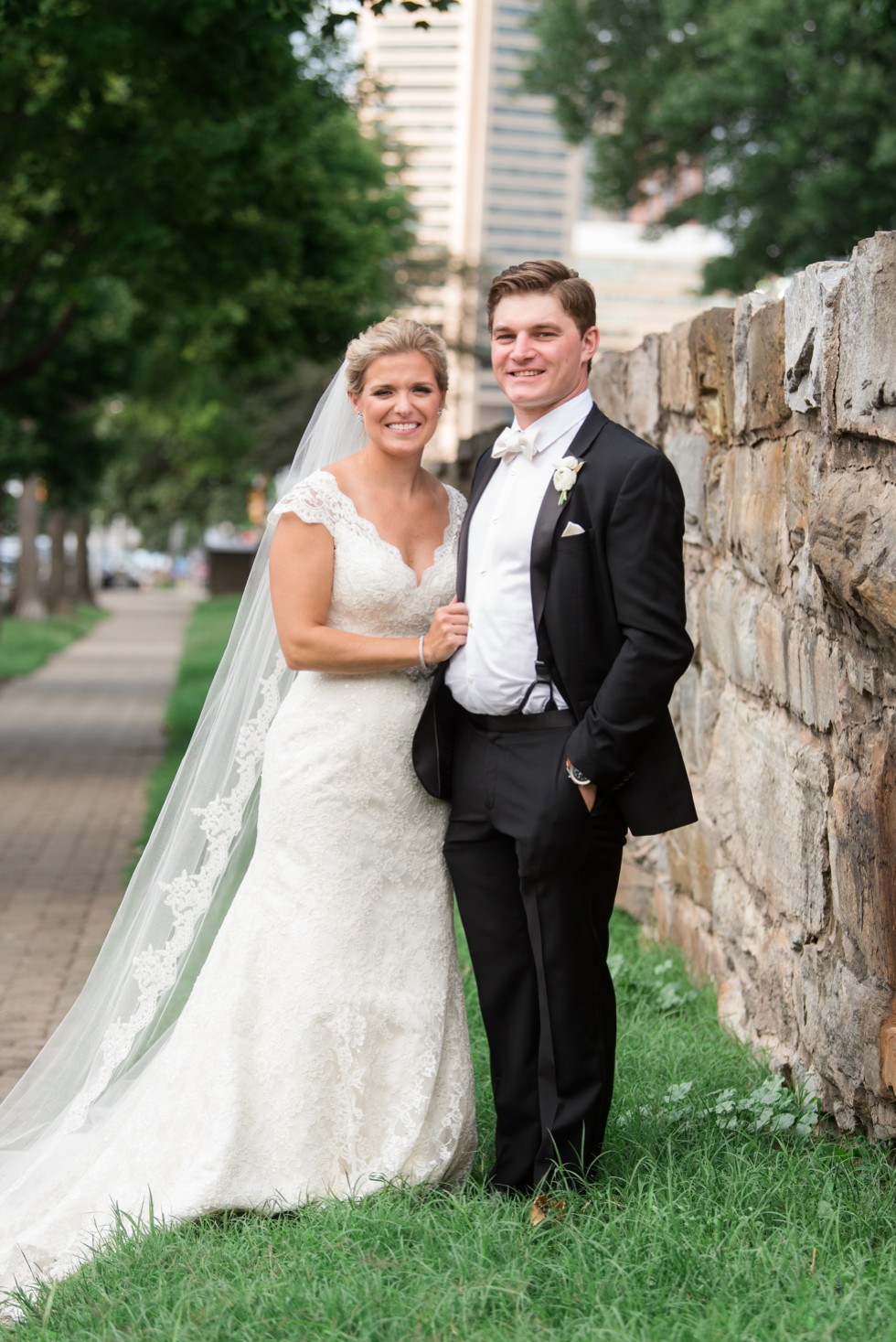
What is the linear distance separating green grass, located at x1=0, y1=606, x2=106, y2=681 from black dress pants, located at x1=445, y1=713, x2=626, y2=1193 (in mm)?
19109

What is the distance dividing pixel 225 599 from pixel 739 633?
3941cm

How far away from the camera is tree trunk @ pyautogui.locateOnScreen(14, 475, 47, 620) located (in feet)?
108

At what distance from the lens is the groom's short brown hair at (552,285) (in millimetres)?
3832

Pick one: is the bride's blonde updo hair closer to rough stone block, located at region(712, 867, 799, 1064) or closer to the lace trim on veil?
the lace trim on veil

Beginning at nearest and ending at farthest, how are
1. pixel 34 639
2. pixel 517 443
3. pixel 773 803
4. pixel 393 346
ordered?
pixel 517 443 → pixel 393 346 → pixel 773 803 → pixel 34 639

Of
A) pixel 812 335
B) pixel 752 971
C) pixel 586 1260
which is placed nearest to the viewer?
pixel 586 1260

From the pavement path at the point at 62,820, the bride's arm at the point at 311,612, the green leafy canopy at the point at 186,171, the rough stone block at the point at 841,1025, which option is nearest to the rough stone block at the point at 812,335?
the bride's arm at the point at 311,612

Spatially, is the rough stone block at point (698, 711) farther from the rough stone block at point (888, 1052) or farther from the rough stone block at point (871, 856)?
the rough stone block at point (888, 1052)

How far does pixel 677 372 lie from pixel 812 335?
2.03 meters

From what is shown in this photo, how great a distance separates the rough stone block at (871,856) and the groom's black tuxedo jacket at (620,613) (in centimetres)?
41

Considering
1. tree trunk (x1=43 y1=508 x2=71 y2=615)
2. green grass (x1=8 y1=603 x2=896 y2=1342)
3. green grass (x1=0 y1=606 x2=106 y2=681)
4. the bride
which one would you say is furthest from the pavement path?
tree trunk (x1=43 y1=508 x2=71 y2=615)

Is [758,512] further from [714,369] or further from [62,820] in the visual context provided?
[62,820]

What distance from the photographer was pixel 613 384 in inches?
293

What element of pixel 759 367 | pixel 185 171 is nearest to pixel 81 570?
pixel 185 171
